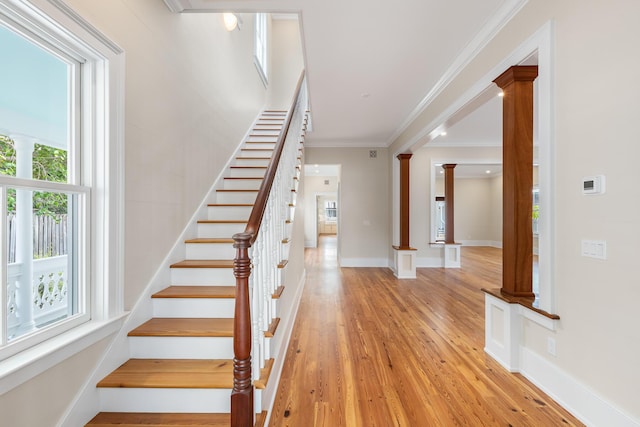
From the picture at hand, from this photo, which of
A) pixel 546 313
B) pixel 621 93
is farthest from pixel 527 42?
pixel 546 313

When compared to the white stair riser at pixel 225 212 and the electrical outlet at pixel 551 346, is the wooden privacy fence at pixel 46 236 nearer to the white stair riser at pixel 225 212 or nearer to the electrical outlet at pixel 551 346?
the white stair riser at pixel 225 212

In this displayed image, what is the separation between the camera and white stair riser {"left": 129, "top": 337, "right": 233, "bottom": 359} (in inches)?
67.8

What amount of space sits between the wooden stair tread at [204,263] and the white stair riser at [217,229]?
34 centimetres

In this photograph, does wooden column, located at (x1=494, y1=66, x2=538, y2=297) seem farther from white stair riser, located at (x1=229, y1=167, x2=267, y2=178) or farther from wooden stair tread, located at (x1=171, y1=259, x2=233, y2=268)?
white stair riser, located at (x1=229, y1=167, x2=267, y2=178)

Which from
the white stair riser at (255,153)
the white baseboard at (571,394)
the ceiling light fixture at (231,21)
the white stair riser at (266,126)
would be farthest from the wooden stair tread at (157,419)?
the white stair riser at (266,126)

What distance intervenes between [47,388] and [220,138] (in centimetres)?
275

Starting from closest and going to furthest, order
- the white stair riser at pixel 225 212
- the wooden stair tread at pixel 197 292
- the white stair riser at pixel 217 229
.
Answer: the wooden stair tread at pixel 197 292 < the white stair riser at pixel 217 229 < the white stair riser at pixel 225 212

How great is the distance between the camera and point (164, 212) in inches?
85.7

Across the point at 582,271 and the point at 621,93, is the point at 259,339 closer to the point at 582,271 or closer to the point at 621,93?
the point at 582,271

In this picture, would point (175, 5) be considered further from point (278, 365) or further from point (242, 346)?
point (278, 365)

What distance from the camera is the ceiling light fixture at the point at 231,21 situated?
11.7 feet

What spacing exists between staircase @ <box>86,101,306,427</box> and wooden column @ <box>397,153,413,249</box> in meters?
3.65

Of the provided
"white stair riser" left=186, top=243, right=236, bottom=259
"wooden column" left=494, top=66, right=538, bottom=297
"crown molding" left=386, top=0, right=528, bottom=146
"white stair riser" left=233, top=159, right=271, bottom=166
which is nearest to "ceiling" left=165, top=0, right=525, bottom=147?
"crown molding" left=386, top=0, right=528, bottom=146

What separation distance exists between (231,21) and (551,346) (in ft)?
15.7
